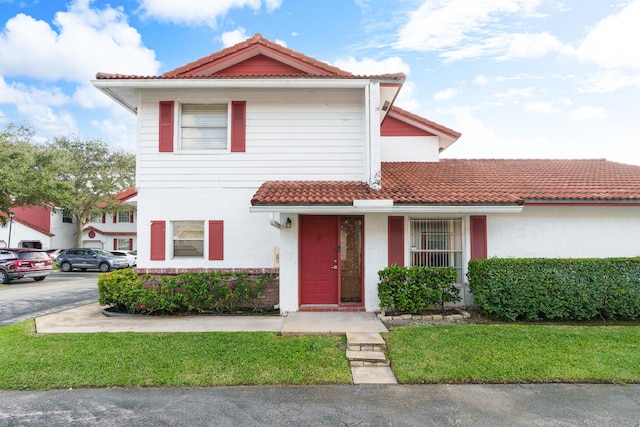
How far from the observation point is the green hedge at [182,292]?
827 cm

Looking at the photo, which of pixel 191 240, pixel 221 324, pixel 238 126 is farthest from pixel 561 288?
pixel 191 240

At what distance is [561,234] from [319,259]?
6.09 meters

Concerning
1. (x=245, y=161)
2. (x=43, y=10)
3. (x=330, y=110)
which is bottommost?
(x=245, y=161)

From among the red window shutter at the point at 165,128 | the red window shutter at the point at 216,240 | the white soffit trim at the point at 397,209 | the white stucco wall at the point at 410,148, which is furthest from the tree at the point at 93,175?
the white soffit trim at the point at 397,209

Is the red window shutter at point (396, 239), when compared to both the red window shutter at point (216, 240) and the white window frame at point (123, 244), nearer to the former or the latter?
the red window shutter at point (216, 240)

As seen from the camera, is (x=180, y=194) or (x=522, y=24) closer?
(x=180, y=194)

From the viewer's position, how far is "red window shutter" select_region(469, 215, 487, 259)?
847cm

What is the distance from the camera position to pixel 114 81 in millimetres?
8445

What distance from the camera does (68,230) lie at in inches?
1426

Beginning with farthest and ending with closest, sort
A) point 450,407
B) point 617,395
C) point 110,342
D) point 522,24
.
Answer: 1. point 522,24
2. point 110,342
3. point 617,395
4. point 450,407

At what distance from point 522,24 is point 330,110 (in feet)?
23.7

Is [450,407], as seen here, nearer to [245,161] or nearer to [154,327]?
[154,327]

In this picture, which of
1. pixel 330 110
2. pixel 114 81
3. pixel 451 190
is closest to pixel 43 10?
pixel 114 81

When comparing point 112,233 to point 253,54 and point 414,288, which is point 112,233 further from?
point 414,288
